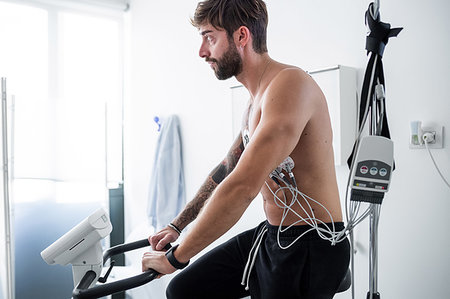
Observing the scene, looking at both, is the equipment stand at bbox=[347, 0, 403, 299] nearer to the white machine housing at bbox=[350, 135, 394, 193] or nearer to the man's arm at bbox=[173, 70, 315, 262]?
the white machine housing at bbox=[350, 135, 394, 193]

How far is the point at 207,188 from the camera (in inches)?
59.1

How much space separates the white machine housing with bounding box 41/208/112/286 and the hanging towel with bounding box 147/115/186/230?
136 centimetres

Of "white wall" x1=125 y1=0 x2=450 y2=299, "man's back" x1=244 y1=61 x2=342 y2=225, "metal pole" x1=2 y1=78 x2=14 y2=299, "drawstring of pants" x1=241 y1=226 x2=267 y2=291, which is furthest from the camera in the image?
"metal pole" x1=2 y1=78 x2=14 y2=299

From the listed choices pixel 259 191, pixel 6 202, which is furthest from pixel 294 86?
pixel 6 202

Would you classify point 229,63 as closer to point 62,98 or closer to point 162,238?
point 162,238

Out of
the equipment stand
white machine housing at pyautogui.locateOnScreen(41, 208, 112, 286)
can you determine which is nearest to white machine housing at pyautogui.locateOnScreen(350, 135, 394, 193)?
the equipment stand

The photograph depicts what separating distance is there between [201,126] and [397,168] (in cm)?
132

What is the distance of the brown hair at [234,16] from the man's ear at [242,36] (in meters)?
0.01

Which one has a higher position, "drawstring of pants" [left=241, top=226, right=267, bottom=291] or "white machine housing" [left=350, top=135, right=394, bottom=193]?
"white machine housing" [left=350, top=135, right=394, bottom=193]

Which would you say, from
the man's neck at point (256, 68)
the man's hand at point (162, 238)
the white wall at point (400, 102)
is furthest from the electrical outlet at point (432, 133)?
the man's hand at point (162, 238)

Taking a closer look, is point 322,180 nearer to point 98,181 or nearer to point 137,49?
point 98,181

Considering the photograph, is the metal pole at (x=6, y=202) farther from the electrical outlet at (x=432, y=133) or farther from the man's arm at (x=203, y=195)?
the electrical outlet at (x=432, y=133)

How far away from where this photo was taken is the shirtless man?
1004 millimetres

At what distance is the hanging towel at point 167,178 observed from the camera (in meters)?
2.69
